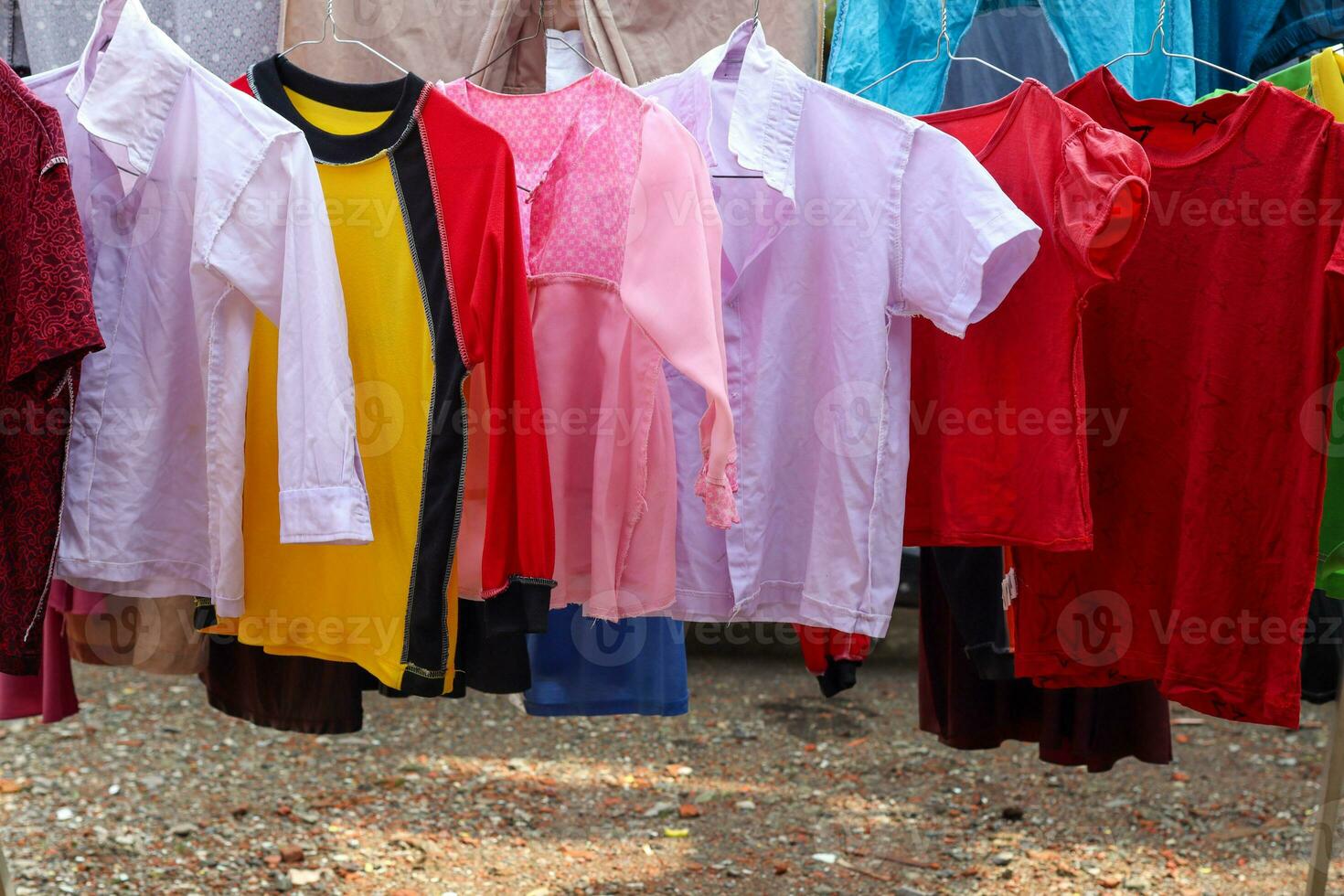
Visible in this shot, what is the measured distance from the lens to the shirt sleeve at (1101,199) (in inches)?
75.0

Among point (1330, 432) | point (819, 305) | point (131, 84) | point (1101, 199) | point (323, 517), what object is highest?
point (131, 84)

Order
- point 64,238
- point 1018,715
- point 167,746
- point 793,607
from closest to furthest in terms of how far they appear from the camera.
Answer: point 64,238 → point 793,607 → point 1018,715 → point 167,746

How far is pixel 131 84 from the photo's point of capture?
1941mm

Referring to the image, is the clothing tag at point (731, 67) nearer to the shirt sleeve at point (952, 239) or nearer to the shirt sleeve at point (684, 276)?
the shirt sleeve at point (684, 276)

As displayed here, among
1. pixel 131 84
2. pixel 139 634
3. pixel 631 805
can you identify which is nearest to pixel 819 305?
pixel 131 84

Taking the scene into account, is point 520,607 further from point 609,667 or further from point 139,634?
point 139,634

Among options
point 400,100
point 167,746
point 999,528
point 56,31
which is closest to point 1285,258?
point 999,528

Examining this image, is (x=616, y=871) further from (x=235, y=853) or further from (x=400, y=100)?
(x=400, y=100)

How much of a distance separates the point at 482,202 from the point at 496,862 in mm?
2743

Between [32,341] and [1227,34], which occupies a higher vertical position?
[1227,34]

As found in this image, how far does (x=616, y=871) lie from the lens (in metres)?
4.00

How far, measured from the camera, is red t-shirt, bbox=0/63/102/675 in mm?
1824

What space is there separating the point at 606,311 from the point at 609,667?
2.42 ft

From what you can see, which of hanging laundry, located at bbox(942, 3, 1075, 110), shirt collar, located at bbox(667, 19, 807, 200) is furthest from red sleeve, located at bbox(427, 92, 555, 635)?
hanging laundry, located at bbox(942, 3, 1075, 110)
